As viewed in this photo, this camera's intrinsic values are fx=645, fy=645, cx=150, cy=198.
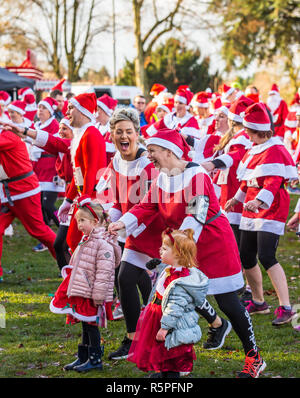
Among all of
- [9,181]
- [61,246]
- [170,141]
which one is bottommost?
[61,246]

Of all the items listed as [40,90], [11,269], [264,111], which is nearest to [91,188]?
[264,111]

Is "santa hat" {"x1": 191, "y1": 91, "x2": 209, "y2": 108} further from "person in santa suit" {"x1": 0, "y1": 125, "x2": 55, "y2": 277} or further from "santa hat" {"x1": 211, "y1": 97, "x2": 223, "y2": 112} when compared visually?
"person in santa suit" {"x1": 0, "y1": 125, "x2": 55, "y2": 277}

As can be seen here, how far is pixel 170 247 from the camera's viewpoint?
425 centimetres

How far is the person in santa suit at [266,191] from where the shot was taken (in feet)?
19.6

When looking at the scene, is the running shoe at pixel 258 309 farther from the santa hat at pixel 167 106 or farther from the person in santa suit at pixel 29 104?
the person in santa suit at pixel 29 104

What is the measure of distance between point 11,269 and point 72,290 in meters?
4.61

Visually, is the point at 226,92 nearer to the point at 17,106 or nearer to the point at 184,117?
the point at 184,117

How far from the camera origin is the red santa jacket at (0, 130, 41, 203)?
25.4 feet

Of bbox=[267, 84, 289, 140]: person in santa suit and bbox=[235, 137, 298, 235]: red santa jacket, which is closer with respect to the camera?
bbox=[235, 137, 298, 235]: red santa jacket

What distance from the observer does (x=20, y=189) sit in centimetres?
779

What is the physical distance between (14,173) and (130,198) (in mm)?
2724

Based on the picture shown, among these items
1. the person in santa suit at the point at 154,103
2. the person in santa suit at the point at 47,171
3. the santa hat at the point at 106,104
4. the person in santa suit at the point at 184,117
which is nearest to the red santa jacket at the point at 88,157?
the santa hat at the point at 106,104

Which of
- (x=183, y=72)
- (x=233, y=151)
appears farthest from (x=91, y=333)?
(x=183, y=72)

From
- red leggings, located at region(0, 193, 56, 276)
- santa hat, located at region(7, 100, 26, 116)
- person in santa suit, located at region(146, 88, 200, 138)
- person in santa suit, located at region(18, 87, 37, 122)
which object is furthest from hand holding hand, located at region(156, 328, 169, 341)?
Result: person in santa suit, located at region(18, 87, 37, 122)
